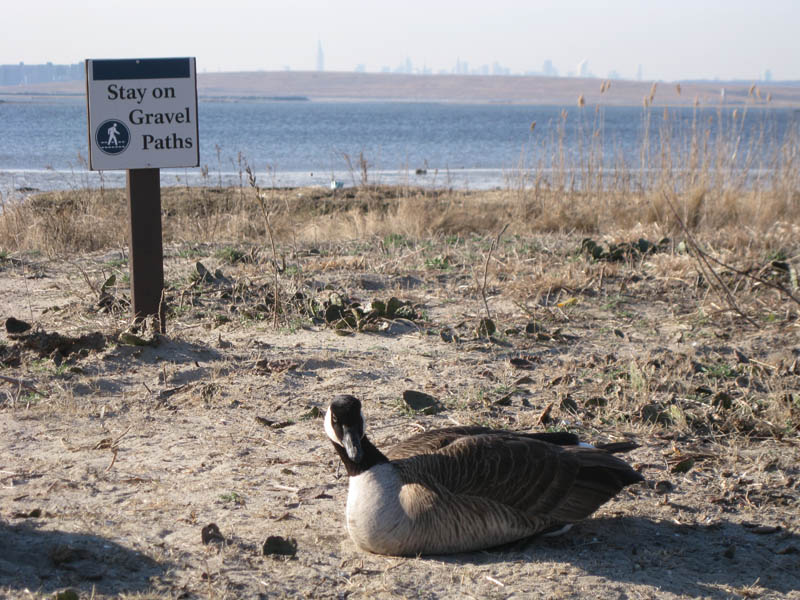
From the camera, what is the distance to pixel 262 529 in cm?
354

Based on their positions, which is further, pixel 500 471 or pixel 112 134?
pixel 112 134

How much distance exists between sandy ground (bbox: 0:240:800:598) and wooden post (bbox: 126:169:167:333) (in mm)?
260

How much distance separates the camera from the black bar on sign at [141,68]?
567 centimetres

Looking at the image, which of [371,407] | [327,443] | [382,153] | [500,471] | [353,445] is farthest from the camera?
[382,153]

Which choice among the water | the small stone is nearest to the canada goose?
the small stone

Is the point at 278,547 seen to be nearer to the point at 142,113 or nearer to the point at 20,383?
the point at 20,383

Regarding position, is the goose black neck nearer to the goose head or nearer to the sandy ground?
the goose head

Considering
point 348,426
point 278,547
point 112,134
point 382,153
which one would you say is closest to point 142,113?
point 112,134

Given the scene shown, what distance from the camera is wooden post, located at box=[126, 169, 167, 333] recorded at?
19.5 ft

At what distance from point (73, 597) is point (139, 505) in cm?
95

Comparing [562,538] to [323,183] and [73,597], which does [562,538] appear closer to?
[73,597]

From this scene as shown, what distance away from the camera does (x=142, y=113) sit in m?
5.76

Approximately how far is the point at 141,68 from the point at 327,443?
2.96m

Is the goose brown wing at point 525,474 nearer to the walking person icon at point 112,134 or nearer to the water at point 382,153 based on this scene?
the walking person icon at point 112,134
